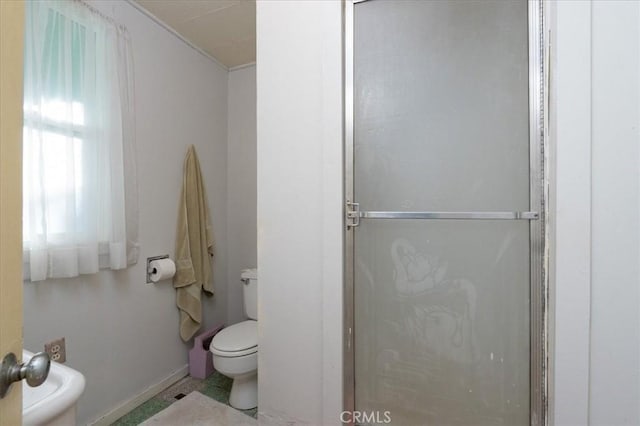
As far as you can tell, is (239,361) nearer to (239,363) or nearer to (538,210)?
(239,363)

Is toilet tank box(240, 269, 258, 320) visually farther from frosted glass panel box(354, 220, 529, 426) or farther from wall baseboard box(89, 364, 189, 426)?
frosted glass panel box(354, 220, 529, 426)

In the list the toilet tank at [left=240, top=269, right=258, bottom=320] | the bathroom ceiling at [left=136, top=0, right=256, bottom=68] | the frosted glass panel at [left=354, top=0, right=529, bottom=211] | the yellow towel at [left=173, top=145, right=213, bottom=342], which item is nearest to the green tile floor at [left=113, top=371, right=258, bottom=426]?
the yellow towel at [left=173, top=145, right=213, bottom=342]

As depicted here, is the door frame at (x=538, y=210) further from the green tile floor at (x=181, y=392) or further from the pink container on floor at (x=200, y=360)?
the pink container on floor at (x=200, y=360)

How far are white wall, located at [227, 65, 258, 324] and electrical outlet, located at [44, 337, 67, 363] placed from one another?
124cm

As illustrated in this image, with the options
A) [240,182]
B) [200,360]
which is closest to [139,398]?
[200,360]

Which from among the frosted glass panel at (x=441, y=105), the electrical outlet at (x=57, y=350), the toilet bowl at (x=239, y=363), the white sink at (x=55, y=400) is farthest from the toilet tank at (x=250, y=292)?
the white sink at (x=55, y=400)

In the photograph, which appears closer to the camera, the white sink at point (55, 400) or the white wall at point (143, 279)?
the white sink at point (55, 400)

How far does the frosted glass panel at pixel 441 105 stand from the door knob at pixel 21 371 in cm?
109

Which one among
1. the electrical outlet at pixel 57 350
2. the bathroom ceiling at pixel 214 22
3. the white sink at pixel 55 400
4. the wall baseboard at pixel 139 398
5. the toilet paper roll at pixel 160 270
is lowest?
the wall baseboard at pixel 139 398

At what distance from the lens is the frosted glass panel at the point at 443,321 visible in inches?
45.9

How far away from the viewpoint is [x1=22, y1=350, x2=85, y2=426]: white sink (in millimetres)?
733

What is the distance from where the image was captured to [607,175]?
1000mm

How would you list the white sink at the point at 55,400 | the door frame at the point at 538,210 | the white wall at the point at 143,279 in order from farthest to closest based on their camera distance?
the white wall at the point at 143,279 < the door frame at the point at 538,210 < the white sink at the point at 55,400

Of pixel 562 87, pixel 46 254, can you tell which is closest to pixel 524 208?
pixel 562 87
